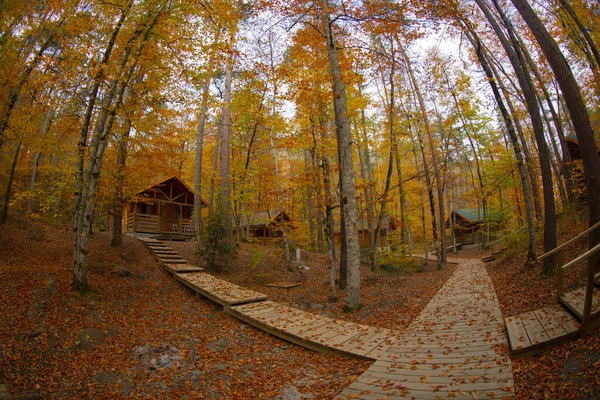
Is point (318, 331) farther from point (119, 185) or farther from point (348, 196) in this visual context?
point (119, 185)

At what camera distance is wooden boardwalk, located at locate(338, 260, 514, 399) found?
336cm

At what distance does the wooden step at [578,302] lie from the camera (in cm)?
376

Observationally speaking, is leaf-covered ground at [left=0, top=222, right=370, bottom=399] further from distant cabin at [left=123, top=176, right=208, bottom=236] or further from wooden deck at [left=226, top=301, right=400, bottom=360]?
distant cabin at [left=123, top=176, right=208, bottom=236]

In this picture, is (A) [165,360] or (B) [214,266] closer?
(A) [165,360]

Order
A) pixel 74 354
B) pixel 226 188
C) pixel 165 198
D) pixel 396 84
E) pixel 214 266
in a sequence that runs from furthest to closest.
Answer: pixel 165 198
pixel 396 84
pixel 226 188
pixel 214 266
pixel 74 354

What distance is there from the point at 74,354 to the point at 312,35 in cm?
1056

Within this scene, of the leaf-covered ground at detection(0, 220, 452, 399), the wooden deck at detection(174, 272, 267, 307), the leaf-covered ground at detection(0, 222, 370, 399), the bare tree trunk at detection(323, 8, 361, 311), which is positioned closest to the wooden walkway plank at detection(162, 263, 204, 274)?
the wooden deck at detection(174, 272, 267, 307)

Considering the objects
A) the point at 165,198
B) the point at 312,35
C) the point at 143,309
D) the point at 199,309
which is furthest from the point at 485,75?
the point at 165,198

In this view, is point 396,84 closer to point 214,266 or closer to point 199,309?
point 214,266

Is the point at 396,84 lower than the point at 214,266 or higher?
higher

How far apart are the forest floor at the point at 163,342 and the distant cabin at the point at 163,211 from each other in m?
8.98

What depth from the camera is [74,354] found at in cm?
462

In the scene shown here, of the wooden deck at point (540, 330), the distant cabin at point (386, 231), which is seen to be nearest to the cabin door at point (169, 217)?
the distant cabin at point (386, 231)

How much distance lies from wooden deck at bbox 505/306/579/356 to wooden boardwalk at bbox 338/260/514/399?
0.69ft
